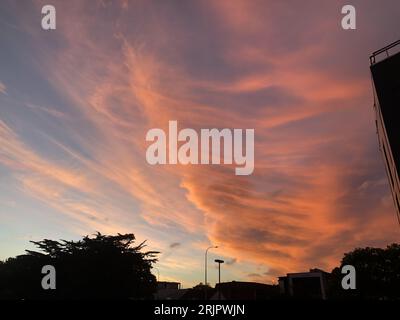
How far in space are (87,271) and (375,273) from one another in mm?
50968

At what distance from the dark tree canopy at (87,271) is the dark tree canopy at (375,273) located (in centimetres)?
3916

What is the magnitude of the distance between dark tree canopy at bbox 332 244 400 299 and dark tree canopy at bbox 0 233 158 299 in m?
39.2

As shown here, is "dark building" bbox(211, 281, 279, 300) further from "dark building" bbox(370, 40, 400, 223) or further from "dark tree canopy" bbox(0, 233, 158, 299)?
"dark building" bbox(370, 40, 400, 223)

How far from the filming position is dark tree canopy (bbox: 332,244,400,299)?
65.5 metres

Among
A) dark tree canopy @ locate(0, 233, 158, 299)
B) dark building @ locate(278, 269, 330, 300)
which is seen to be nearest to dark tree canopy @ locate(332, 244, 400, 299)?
dark building @ locate(278, 269, 330, 300)

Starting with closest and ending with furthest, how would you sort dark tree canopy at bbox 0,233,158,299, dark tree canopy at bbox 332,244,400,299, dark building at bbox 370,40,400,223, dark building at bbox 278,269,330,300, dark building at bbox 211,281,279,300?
dark building at bbox 370,40,400,223, dark tree canopy at bbox 0,233,158,299, dark building at bbox 278,269,330,300, dark building at bbox 211,281,279,300, dark tree canopy at bbox 332,244,400,299

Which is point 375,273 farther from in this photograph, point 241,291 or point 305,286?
point 241,291

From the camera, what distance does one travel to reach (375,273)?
6675 centimetres

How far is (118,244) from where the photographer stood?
2046 inches

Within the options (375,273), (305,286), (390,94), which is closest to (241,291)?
(305,286)
